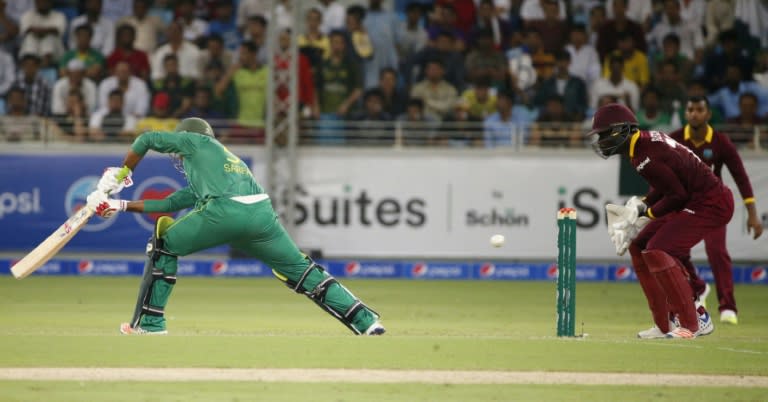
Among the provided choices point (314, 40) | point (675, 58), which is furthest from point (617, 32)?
point (314, 40)

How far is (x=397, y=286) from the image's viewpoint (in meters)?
15.8

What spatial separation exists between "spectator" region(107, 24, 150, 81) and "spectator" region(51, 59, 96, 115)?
→ 0.49 meters

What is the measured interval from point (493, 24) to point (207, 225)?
10.3 metres

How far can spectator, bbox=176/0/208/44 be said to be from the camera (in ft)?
61.3

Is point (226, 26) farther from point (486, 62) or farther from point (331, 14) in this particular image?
point (486, 62)

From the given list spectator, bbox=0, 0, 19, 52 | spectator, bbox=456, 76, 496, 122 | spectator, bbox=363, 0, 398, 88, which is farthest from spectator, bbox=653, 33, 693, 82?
spectator, bbox=0, 0, 19, 52

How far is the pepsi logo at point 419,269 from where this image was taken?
17234mm

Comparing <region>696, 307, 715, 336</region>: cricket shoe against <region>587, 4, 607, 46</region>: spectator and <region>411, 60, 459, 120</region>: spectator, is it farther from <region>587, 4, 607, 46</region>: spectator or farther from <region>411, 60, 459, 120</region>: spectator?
<region>587, 4, 607, 46</region>: spectator

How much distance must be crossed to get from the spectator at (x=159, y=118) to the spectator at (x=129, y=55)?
631 millimetres

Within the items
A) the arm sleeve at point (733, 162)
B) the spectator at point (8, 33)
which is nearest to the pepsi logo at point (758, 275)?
the arm sleeve at point (733, 162)

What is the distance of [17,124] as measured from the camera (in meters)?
17.2

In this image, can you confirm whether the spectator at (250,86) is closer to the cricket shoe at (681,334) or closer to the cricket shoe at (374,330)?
the cricket shoe at (374,330)

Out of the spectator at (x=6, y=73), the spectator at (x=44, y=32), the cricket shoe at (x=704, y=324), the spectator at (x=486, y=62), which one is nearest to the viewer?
the cricket shoe at (x=704, y=324)

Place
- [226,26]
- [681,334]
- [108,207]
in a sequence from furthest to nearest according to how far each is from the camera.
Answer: [226,26] → [681,334] → [108,207]
